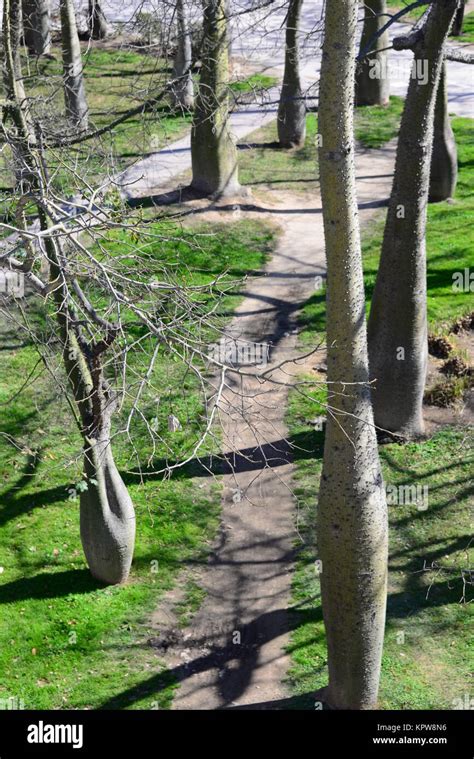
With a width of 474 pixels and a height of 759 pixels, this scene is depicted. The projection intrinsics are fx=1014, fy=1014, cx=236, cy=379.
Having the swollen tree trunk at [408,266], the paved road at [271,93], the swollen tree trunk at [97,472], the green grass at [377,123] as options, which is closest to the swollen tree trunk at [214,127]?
the paved road at [271,93]

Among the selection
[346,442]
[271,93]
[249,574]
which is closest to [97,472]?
[249,574]

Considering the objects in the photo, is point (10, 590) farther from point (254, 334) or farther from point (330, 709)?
point (254, 334)

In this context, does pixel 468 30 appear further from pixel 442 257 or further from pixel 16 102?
pixel 16 102

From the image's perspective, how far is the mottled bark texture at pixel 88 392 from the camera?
350 inches

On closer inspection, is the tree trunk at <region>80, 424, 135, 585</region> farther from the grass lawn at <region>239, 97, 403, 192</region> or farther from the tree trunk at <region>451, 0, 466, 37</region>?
the tree trunk at <region>451, 0, 466, 37</region>

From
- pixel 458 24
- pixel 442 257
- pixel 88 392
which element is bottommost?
pixel 442 257

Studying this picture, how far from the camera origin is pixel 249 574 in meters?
10.8

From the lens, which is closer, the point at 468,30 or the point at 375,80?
the point at 375,80

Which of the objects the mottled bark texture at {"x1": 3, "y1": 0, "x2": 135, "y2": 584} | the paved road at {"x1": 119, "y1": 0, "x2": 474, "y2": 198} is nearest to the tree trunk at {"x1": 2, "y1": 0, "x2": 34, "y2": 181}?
the mottled bark texture at {"x1": 3, "y1": 0, "x2": 135, "y2": 584}

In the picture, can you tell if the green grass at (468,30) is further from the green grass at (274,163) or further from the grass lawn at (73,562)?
the grass lawn at (73,562)

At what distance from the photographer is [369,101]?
24.3 m

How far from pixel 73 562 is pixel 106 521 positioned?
3.82ft

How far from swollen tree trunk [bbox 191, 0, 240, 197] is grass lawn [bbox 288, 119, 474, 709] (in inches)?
204

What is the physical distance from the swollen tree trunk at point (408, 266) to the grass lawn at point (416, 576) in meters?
0.60
